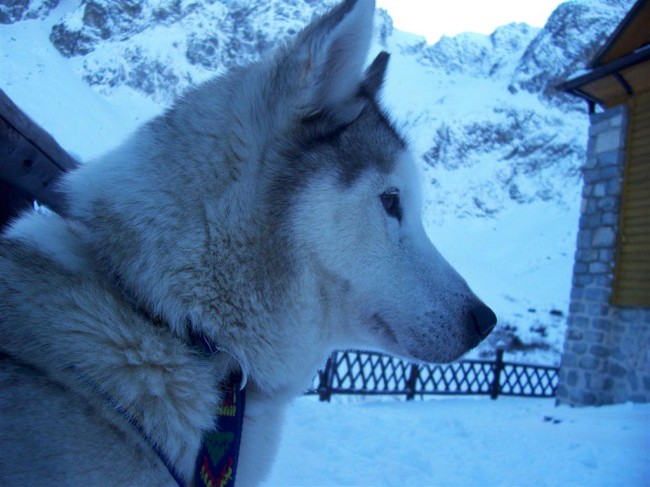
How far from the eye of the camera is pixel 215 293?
1475 mm

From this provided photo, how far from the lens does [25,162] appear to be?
7.29ft

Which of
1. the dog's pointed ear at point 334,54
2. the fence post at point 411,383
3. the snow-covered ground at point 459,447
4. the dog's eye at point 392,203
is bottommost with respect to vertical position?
the fence post at point 411,383

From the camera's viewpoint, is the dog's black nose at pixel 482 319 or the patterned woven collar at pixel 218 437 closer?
the patterned woven collar at pixel 218 437

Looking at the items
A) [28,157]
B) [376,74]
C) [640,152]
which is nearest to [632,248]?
[640,152]

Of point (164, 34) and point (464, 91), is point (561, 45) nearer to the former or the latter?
point (464, 91)

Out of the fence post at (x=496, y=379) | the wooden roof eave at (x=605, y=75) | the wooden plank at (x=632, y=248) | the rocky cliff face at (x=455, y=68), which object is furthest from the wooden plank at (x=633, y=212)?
the rocky cliff face at (x=455, y=68)

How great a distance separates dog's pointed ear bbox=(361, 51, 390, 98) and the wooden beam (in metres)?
1.19

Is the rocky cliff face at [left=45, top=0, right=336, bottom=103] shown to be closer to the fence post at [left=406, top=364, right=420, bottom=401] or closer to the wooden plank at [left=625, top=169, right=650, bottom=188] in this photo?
the fence post at [left=406, top=364, right=420, bottom=401]

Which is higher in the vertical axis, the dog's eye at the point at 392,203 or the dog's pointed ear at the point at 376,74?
the dog's pointed ear at the point at 376,74

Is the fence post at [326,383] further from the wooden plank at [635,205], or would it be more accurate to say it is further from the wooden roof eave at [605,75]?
the wooden roof eave at [605,75]

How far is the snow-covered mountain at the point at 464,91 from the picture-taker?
76.2 ft

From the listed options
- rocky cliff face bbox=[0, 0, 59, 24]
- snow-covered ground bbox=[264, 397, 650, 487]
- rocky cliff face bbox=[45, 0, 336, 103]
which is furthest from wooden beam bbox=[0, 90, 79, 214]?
rocky cliff face bbox=[45, 0, 336, 103]

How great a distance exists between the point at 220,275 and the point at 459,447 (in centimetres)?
513

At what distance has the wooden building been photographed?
7.63m
